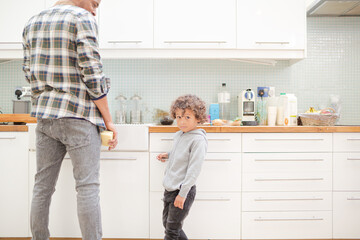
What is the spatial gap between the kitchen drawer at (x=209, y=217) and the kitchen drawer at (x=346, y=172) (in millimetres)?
669

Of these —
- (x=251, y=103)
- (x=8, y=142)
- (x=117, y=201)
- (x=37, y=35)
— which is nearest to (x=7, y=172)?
(x=8, y=142)

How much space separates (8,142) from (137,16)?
1277 mm

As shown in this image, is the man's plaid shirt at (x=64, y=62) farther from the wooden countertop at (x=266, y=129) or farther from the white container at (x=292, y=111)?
the white container at (x=292, y=111)

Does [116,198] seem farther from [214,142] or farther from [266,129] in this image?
[266,129]

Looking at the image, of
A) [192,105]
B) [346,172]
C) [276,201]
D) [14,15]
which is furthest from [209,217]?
[14,15]

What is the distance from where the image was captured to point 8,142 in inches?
69.7

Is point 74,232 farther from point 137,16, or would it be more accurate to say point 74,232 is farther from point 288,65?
point 288,65

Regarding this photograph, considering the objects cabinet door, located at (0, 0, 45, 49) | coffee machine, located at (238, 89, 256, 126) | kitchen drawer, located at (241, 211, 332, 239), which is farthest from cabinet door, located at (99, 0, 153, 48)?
kitchen drawer, located at (241, 211, 332, 239)

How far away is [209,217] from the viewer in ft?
5.74

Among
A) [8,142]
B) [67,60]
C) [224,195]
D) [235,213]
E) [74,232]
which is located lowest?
[74,232]

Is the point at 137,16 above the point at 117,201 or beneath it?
above

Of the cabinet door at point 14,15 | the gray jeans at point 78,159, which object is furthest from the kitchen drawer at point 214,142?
the cabinet door at point 14,15

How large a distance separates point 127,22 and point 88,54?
3.45ft

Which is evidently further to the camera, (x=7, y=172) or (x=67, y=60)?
(x=7, y=172)
